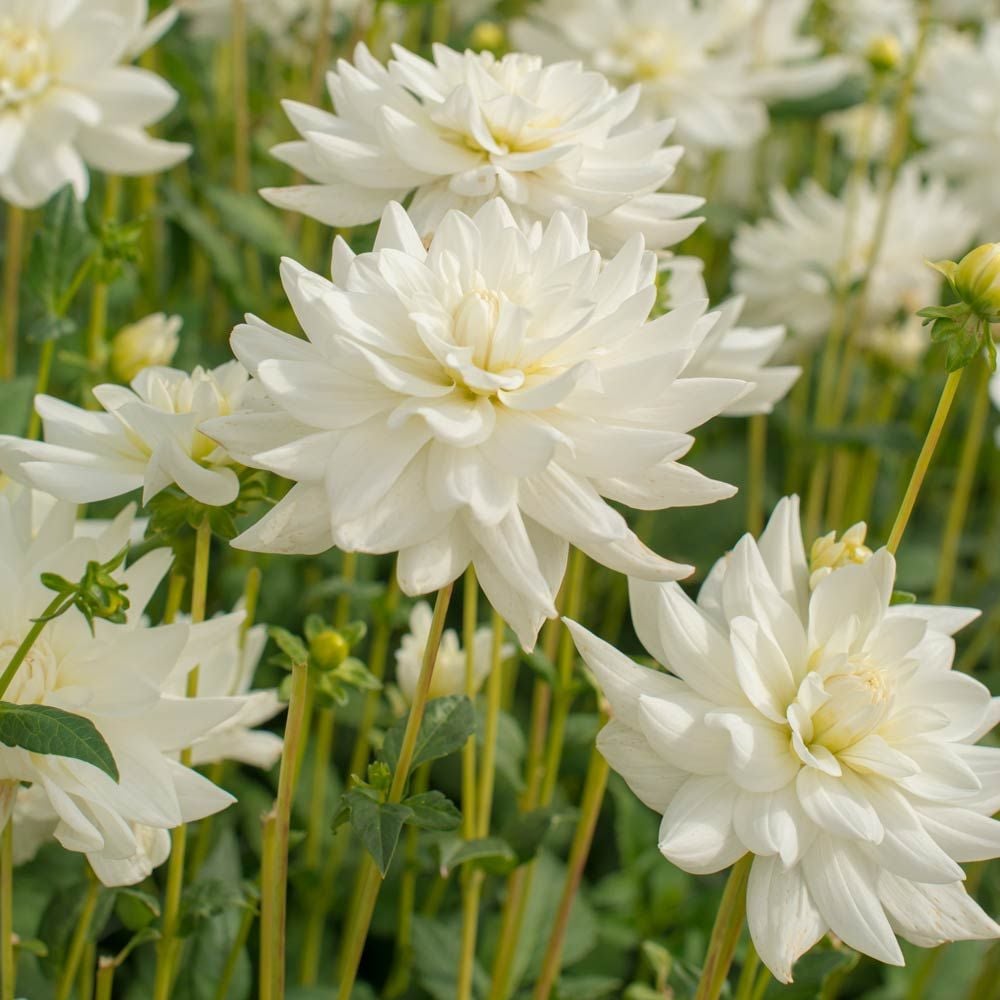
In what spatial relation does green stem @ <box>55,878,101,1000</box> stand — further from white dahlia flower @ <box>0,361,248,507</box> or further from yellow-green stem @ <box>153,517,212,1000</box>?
white dahlia flower @ <box>0,361,248,507</box>

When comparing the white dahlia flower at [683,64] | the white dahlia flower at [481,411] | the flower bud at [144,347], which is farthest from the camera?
the white dahlia flower at [683,64]

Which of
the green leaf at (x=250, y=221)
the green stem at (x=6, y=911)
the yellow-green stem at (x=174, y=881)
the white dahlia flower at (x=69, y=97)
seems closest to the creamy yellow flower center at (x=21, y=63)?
the white dahlia flower at (x=69, y=97)

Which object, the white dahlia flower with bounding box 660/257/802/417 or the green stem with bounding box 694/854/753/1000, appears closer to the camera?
the green stem with bounding box 694/854/753/1000

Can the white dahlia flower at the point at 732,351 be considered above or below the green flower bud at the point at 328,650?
above

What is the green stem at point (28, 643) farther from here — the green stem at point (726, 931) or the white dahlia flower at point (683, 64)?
the white dahlia flower at point (683, 64)

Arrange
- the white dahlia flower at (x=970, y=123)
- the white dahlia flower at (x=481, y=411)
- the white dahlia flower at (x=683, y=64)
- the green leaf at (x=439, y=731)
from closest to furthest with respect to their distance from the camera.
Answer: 1. the white dahlia flower at (x=481, y=411)
2. the green leaf at (x=439, y=731)
3. the white dahlia flower at (x=683, y=64)
4. the white dahlia flower at (x=970, y=123)

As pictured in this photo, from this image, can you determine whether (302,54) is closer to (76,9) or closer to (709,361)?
(76,9)

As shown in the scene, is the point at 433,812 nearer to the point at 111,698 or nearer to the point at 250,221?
the point at 111,698

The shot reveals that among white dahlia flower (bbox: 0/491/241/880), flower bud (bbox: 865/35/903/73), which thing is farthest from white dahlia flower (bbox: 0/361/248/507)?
flower bud (bbox: 865/35/903/73)
